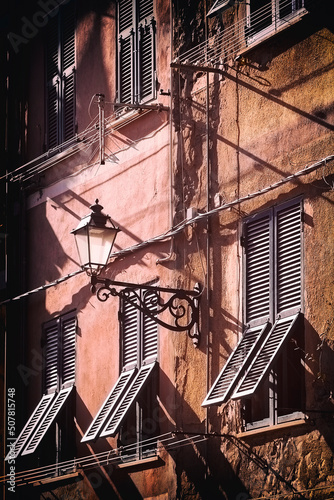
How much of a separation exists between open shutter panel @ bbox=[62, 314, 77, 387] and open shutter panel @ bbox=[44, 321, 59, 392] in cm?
17

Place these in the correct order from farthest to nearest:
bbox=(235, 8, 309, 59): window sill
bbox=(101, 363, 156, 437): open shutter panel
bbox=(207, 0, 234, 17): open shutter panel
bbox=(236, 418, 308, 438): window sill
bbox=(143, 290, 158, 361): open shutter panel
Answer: bbox=(143, 290, 158, 361): open shutter panel
bbox=(101, 363, 156, 437): open shutter panel
bbox=(207, 0, 234, 17): open shutter panel
bbox=(235, 8, 309, 59): window sill
bbox=(236, 418, 308, 438): window sill

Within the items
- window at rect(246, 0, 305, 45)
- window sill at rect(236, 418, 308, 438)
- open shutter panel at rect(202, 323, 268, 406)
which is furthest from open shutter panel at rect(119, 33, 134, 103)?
window sill at rect(236, 418, 308, 438)

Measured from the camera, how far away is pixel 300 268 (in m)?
14.0

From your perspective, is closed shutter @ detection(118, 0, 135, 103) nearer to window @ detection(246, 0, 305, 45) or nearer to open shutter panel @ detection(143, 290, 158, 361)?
window @ detection(246, 0, 305, 45)

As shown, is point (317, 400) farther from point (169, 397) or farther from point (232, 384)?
point (169, 397)

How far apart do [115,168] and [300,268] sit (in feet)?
14.6

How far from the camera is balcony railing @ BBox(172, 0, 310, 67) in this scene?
1479 cm

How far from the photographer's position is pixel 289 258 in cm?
1427

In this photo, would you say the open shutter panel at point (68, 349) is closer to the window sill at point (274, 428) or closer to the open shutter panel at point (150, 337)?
the open shutter panel at point (150, 337)

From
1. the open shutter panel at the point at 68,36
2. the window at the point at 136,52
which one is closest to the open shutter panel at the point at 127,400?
the window at the point at 136,52

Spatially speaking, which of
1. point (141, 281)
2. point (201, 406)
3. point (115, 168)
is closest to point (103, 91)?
point (115, 168)

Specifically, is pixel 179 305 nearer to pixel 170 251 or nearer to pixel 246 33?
pixel 170 251

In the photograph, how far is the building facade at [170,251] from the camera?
14.0 metres

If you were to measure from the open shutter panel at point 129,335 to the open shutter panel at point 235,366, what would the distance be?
241 cm
